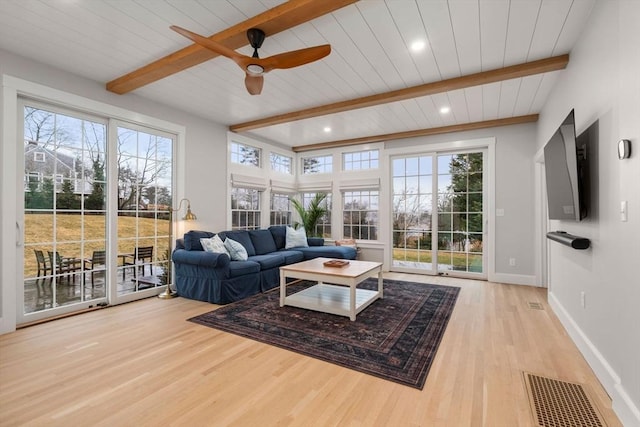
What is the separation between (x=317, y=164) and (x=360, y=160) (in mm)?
1094

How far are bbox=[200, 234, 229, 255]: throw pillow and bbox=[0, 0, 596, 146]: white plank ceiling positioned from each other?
6.28 ft

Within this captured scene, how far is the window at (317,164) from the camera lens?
673cm

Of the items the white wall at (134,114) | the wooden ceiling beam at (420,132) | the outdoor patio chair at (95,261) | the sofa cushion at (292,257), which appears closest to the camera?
the white wall at (134,114)

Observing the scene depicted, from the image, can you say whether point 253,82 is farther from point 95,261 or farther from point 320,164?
point 320,164

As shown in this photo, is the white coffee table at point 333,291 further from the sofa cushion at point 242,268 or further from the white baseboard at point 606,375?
the white baseboard at point 606,375

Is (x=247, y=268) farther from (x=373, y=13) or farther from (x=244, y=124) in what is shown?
(x=373, y=13)

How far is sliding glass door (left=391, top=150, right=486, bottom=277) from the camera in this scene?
5.29m

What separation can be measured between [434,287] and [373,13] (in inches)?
150

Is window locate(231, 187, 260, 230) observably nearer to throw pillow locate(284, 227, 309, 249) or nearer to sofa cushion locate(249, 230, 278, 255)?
sofa cushion locate(249, 230, 278, 255)

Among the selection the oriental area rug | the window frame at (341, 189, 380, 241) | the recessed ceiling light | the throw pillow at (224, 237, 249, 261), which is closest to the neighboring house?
the throw pillow at (224, 237, 249, 261)

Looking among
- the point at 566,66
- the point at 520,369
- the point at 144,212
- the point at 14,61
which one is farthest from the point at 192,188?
the point at 566,66

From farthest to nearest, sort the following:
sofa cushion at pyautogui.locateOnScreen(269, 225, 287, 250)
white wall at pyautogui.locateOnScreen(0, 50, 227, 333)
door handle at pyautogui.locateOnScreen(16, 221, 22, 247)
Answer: sofa cushion at pyautogui.locateOnScreen(269, 225, 287, 250) → door handle at pyautogui.locateOnScreen(16, 221, 22, 247) → white wall at pyautogui.locateOnScreen(0, 50, 227, 333)

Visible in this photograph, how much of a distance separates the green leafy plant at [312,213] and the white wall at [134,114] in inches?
78.0

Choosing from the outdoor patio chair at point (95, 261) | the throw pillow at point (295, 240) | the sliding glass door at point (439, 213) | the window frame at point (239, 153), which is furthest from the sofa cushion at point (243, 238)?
the sliding glass door at point (439, 213)
